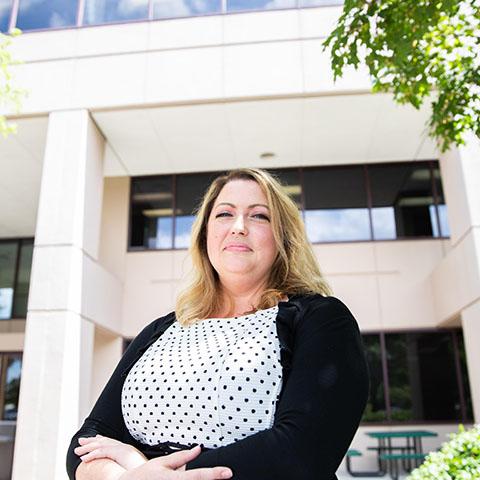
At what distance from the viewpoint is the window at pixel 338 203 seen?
12094 millimetres

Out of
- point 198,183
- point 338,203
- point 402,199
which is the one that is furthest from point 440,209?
point 198,183

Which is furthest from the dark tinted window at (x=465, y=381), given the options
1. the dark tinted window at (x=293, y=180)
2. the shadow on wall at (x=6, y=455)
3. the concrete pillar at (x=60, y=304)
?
the shadow on wall at (x=6, y=455)

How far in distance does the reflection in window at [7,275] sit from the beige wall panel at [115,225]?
4.35 meters

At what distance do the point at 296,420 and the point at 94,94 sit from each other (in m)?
9.18

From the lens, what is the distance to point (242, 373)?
1.59m

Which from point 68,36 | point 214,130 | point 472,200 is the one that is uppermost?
point 68,36

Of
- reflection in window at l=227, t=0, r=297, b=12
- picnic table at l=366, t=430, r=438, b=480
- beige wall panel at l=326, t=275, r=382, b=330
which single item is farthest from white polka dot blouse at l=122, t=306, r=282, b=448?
→ beige wall panel at l=326, t=275, r=382, b=330

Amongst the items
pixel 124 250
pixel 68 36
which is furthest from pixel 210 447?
pixel 124 250

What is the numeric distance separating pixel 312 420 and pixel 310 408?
32 mm

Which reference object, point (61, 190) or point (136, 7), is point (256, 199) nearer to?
point (61, 190)

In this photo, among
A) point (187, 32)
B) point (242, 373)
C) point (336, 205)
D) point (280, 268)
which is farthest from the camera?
point (336, 205)

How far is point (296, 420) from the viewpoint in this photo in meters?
1.42

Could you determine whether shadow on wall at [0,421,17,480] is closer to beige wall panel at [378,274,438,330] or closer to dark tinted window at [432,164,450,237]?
beige wall panel at [378,274,438,330]

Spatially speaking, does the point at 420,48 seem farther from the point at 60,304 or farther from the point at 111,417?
the point at 60,304
